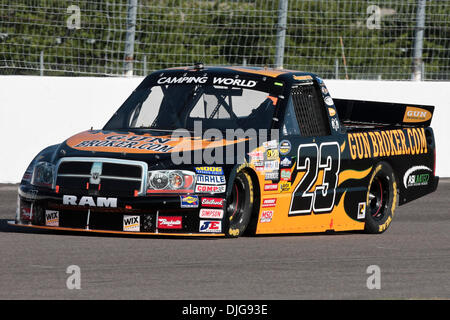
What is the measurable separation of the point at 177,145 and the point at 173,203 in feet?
1.81

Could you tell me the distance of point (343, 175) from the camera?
947cm

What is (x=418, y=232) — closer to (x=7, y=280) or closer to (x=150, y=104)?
(x=150, y=104)

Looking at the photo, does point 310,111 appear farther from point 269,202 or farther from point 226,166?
point 226,166

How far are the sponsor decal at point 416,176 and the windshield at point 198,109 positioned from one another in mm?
2086

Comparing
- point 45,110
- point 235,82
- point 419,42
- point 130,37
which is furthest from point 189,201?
point 419,42

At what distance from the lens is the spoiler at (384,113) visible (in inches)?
434

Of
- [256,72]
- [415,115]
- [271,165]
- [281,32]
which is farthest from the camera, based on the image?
[281,32]

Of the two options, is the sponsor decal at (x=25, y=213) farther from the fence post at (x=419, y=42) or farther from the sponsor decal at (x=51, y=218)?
the fence post at (x=419, y=42)

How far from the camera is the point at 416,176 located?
34.9 ft

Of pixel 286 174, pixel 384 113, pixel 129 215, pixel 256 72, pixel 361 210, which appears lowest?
pixel 361 210

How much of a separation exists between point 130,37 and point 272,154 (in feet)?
19.3

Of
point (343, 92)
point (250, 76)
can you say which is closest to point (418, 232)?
point (250, 76)

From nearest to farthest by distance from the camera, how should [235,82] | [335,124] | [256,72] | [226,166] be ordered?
[226,166] → [235,82] → [256,72] → [335,124]

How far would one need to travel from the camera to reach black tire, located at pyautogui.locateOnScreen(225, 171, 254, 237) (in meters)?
8.34
